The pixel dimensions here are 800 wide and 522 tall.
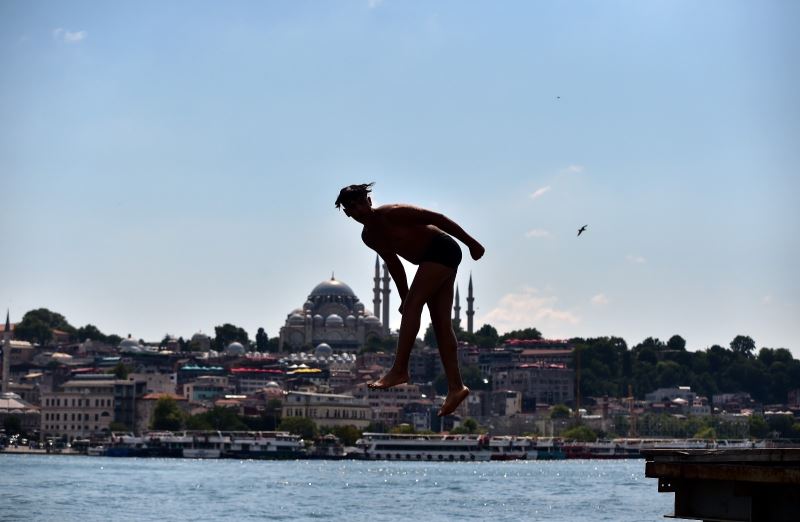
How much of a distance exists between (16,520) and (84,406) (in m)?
103

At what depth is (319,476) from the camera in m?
87.9

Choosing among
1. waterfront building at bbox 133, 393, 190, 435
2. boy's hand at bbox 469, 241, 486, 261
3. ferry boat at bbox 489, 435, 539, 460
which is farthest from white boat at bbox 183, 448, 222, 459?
boy's hand at bbox 469, 241, 486, 261

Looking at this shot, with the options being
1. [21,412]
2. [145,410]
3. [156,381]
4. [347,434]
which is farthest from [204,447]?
[156,381]

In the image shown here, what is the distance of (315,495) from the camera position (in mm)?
64062

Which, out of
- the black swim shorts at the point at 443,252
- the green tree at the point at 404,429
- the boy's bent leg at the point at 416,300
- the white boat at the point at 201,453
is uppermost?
the green tree at the point at 404,429

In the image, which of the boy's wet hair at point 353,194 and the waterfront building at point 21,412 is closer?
the boy's wet hair at point 353,194

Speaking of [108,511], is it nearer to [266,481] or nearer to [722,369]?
[266,481]

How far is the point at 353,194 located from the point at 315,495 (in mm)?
57094

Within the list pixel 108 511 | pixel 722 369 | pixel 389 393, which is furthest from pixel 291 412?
pixel 108 511

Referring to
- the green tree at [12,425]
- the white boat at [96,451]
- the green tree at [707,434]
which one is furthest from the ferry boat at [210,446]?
the green tree at [707,434]

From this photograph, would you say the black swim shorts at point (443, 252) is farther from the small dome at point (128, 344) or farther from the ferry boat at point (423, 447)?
the small dome at point (128, 344)

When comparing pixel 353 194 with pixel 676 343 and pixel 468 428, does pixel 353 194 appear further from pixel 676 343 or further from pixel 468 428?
pixel 676 343

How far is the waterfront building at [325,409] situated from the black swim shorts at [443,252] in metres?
135

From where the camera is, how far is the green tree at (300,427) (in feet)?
447
